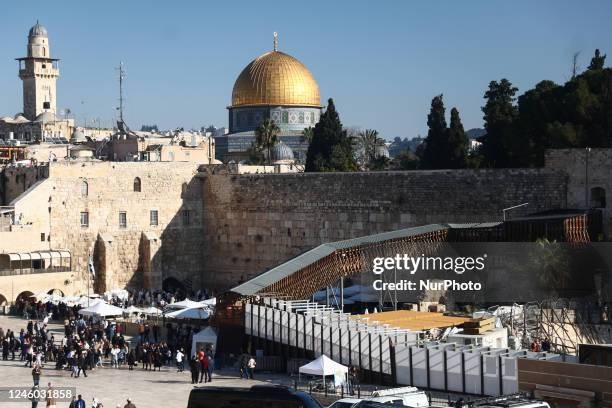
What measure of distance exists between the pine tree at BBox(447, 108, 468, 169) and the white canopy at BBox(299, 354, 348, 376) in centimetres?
2252

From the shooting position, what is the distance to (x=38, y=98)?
79188mm

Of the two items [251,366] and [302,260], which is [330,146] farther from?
[251,366]

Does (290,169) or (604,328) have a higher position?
(290,169)

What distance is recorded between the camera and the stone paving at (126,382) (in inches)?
810

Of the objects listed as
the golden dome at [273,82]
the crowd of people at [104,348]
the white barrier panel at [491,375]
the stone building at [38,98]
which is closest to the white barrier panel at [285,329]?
the crowd of people at [104,348]

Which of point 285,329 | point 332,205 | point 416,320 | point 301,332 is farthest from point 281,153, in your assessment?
point 301,332

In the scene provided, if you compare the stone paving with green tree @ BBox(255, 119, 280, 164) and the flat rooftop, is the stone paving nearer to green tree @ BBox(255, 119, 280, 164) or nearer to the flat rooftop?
the flat rooftop

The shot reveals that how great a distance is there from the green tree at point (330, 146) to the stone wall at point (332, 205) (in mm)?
8196

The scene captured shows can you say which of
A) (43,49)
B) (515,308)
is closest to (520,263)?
(515,308)

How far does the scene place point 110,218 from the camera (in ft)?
130

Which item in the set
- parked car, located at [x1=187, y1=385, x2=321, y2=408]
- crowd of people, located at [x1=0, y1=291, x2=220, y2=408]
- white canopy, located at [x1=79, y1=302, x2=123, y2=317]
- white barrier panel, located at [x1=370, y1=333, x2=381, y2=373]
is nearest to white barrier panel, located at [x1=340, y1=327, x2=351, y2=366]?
white barrier panel, located at [x1=370, y1=333, x2=381, y2=373]

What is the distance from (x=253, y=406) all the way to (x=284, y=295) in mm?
11573

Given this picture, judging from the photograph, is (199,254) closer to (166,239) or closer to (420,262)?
(166,239)

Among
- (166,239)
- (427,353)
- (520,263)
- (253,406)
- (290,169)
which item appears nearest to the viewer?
(253,406)
